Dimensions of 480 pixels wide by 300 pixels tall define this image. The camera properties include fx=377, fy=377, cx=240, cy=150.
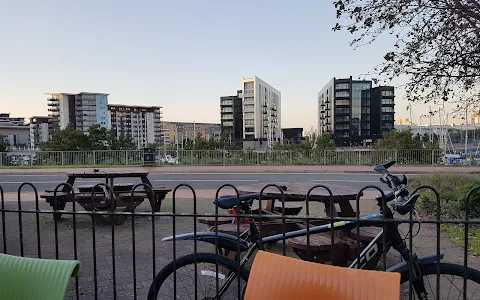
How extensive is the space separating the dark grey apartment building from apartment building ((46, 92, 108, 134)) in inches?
2566

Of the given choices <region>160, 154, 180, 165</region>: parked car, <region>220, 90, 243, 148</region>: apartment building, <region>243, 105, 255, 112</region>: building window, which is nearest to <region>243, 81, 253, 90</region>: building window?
<region>220, 90, 243, 148</region>: apartment building

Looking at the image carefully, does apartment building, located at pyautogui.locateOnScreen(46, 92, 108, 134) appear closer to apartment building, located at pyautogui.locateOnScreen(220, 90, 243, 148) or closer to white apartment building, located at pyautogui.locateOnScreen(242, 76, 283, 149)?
apartment building, located at pyautogui.locateOnScreen(220, 90, 243, 148)

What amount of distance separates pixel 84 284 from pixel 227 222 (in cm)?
177

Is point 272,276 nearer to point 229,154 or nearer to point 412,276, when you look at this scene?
point 412,276

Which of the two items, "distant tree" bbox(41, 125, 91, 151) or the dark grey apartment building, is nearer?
"distant tree" bbox(41, 125, 91, 151)

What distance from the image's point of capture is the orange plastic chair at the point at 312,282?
5.69 ft

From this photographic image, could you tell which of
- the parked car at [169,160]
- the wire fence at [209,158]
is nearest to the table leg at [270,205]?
the wire fence at [209,158]

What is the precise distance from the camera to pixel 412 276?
2.60 meters

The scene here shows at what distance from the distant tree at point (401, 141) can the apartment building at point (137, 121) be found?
85.3 m

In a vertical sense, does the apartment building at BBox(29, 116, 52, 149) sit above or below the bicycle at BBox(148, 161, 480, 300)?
above

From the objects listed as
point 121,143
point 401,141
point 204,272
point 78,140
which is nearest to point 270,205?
point 204,272

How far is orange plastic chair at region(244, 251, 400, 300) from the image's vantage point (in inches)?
68.3

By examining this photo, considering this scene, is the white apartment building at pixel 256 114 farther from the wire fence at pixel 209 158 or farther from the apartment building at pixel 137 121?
the wire fence at pixel 209 158

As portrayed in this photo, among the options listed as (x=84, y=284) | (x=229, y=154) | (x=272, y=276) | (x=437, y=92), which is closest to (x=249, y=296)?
(x=272, y=276)
